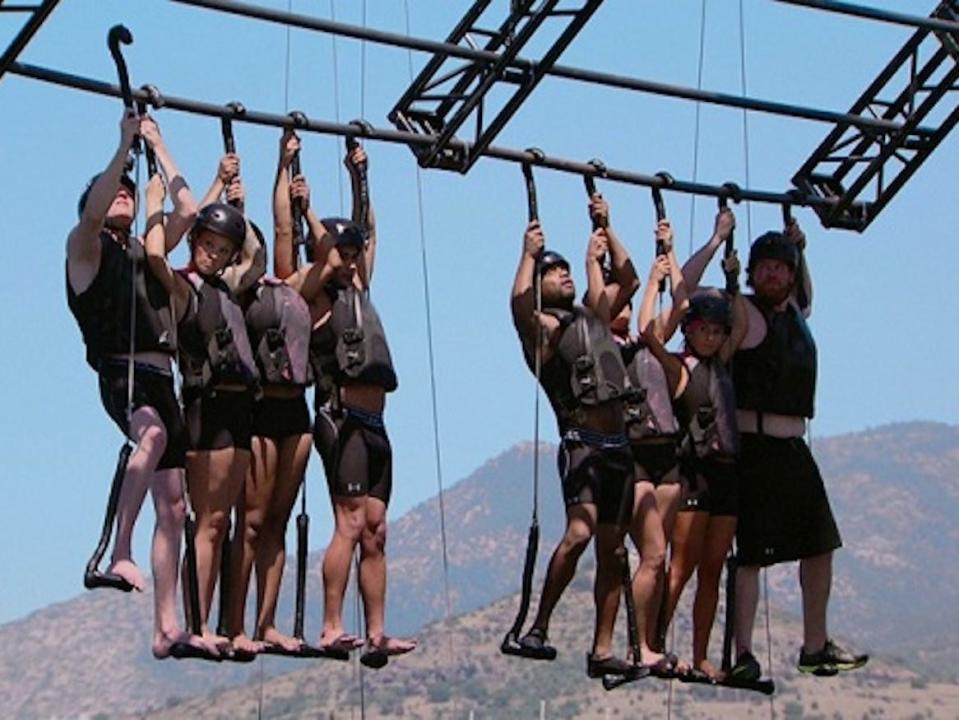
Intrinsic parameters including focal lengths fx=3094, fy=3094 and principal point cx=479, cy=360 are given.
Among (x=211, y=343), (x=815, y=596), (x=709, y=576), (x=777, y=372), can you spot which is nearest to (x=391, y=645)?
(x=211, y=343)

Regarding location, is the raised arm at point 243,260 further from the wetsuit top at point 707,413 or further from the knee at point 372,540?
the wetsuit top at point 707,413

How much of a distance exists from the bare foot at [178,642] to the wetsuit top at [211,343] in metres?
1.43

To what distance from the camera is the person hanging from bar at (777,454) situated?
1881 cm

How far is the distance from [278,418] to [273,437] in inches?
4.4

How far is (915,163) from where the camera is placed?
20438mm

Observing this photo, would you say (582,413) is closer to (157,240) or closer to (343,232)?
(343,232)

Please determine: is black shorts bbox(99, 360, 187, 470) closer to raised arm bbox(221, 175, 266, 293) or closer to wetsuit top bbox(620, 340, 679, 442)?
raised arm bbox(221, 175, 266, 293)

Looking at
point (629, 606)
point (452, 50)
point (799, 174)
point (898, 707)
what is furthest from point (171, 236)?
point (898, 707)

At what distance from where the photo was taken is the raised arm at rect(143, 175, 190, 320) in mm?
16547

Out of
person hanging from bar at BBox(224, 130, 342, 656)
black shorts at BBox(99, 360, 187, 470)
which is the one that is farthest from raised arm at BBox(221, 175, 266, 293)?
black shorts at BBox(99, 360, 187, 470)

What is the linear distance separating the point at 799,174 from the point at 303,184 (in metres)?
4.40

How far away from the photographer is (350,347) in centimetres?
1747

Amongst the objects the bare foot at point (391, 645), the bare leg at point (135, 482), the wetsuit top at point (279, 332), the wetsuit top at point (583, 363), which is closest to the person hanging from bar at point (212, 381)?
the wetsuit top at point (279, 332)

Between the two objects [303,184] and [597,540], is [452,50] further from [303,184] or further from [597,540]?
[597,540]
